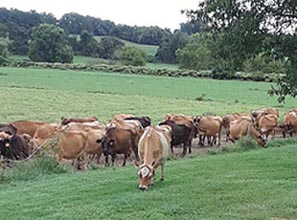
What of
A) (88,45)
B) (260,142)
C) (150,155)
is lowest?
(260,142)

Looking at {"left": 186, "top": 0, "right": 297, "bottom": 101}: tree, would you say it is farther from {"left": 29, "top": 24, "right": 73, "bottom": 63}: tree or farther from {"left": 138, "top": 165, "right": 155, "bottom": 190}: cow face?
{"left": 29, "top": 24, "right": 73, "bottom": 63}: tree

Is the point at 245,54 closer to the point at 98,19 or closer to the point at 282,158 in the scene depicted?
the point at 282,158

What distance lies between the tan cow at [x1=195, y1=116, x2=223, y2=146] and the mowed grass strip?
9.26 metres

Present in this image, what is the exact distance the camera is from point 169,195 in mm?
10719

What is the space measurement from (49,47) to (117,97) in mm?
56324

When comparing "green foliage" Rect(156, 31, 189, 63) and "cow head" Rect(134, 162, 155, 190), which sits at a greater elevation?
"green foliage" Rect(156, 31, 189, 63)

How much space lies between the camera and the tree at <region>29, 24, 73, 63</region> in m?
103

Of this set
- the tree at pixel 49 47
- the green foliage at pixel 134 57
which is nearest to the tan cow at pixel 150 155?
the tree at pixel 49 47

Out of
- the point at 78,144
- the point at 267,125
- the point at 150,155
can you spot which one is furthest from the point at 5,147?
the point at 267,125

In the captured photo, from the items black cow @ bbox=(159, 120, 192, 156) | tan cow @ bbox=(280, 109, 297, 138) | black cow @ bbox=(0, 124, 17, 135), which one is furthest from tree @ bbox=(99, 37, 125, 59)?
black cow @ bbox=(0, 124, 17, 135)

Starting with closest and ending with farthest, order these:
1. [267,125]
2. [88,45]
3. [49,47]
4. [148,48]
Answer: [267,125]
[49,47]
[88,45]
[148,48]

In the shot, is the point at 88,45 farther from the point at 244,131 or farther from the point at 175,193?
the point at 175,193

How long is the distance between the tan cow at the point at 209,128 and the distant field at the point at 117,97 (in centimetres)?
804

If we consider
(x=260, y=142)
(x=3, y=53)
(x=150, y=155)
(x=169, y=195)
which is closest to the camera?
(x=169, y=195)
